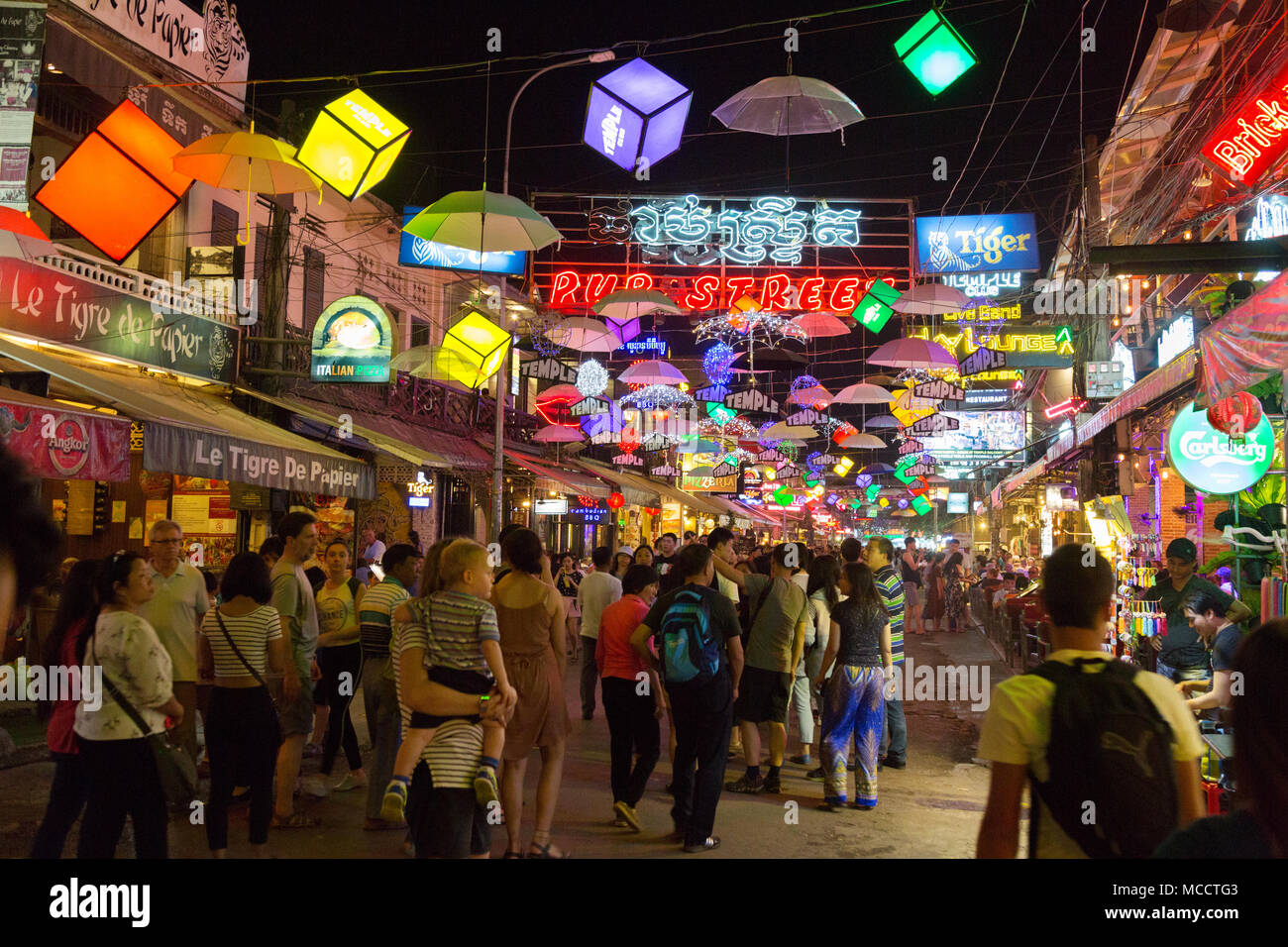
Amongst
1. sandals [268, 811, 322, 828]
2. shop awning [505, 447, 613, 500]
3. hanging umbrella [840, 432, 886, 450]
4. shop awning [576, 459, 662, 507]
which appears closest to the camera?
sandals [268, 811, 322, 828]

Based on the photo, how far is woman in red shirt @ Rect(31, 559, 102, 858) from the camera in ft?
14.8

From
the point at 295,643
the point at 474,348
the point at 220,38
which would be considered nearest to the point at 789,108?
the point at 474,348

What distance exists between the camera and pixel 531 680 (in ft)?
19.4

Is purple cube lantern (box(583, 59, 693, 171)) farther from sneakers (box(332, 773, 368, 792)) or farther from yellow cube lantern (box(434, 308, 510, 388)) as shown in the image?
sneakers (box(332, 773, 368, 792))

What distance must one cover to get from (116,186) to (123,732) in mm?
8677

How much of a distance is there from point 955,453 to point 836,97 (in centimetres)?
1917

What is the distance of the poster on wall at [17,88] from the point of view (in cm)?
1060

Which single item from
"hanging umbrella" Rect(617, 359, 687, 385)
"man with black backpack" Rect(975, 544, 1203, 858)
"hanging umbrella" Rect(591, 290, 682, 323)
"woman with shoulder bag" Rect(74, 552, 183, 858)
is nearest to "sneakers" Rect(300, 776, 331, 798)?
"woman with shoulder bag" Rect(74, 552, 183, 858)

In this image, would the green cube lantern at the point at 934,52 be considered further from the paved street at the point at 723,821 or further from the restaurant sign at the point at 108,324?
the restaurant sign at the point at 108,324

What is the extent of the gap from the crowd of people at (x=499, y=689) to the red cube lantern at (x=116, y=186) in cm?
532

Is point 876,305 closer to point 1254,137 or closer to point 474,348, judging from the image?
point 474,348

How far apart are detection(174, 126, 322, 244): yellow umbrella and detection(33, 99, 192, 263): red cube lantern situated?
0.35m
